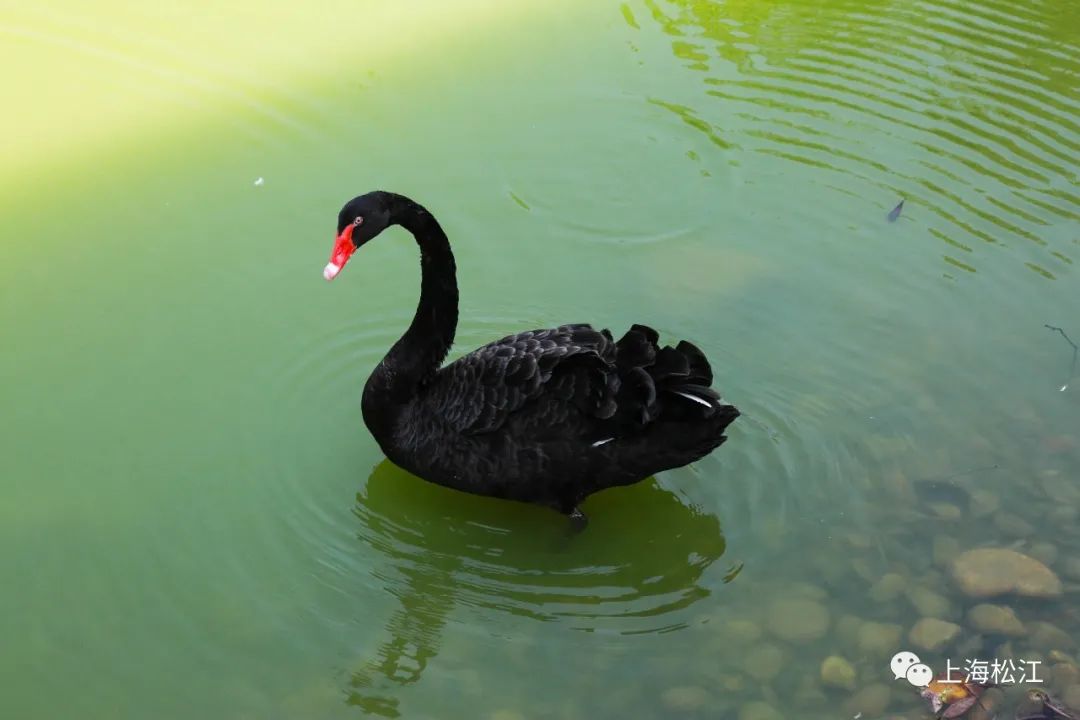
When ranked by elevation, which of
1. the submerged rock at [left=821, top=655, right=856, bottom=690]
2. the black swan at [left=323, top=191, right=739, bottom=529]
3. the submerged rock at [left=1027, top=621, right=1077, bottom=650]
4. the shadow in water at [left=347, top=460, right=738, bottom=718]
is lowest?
the submerged rock at [left=1027, top=621, right=1077, bottom=650]

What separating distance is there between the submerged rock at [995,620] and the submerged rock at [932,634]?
7 cm

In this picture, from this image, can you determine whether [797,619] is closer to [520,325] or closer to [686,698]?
[686,698]

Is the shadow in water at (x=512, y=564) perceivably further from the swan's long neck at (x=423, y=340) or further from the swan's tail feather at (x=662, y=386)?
the swan's tail feather at (x=662, y=386)

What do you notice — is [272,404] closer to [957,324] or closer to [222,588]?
[222,588]

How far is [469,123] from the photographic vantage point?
6312 millimetres

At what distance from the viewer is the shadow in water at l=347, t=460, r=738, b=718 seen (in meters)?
Result: 3.96

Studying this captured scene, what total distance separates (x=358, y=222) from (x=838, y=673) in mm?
2060

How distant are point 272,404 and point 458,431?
0.86 meters

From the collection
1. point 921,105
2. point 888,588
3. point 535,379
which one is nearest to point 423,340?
point 535,379

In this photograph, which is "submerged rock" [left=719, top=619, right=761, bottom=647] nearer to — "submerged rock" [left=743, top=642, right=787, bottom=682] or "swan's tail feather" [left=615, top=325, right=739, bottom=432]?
"submerged rock" [left=743, top=642, right=787, bottom=682]

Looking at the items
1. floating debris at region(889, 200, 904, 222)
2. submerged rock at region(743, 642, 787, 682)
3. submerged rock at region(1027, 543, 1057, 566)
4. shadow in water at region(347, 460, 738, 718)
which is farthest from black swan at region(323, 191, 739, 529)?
floating debris at region(889, 200, 904, 222)

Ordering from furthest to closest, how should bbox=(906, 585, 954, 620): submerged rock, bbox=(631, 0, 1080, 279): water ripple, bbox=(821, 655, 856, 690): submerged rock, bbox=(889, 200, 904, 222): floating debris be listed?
bbox=(631, 0, 1080, 279): water ripple → bbox=(889, 200, 904, 222): floating debris → bbox=(906, 585, 954, 620): submerged rock → bbox=(821, 655, 856, 690): submerged rock

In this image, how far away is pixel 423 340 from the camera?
14.5ft

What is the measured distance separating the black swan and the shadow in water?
0.51 ft
